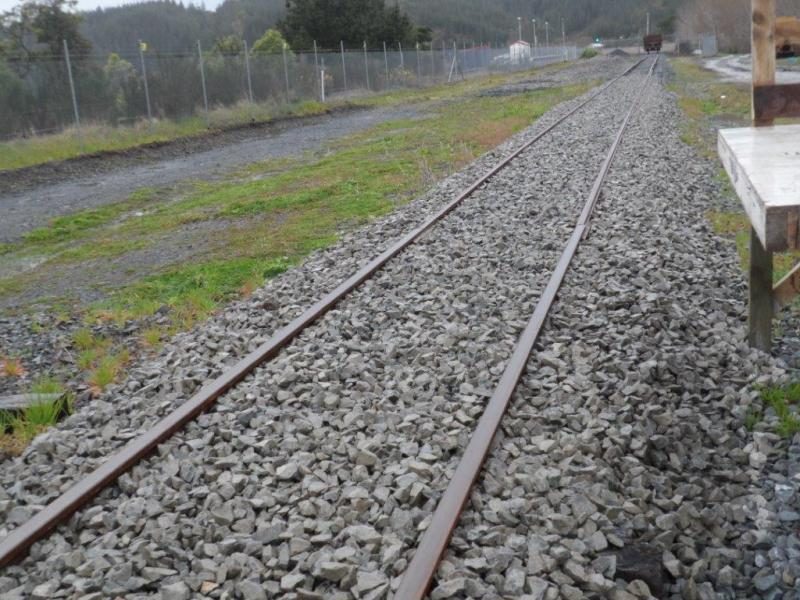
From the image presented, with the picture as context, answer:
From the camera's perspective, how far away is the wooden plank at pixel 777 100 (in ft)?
17.3

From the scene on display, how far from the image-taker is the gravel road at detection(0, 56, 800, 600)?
3.61 metres

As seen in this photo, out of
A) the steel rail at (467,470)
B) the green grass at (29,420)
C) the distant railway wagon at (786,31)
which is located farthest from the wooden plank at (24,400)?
the distant railway wagon at (786,31)

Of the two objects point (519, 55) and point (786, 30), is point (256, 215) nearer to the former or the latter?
point (786, 30)

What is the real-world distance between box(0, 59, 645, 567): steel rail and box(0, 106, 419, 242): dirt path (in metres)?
7.34

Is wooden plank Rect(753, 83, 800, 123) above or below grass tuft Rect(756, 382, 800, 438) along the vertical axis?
above

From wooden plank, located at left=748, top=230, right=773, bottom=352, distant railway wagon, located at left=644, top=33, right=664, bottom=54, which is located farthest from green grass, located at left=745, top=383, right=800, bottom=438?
distant railway wagon, located at left=644, top=33, right=664, bottom=54


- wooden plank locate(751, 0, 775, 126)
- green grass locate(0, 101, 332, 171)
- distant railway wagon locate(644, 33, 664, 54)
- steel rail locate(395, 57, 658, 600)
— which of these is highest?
distant railway wagon locate(644, 33, 664, 54)

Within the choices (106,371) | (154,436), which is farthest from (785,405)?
(106,371)

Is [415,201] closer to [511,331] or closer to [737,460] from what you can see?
[511,331]

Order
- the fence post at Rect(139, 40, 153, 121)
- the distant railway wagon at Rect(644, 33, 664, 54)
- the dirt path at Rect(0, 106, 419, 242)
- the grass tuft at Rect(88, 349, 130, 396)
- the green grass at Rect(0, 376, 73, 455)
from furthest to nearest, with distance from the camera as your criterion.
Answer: the distant railway wagon at Rect(644, 33, 664, 54)
the fence post at Rect(139, 40, 153, 121)
the dirt path at Rect(0, 106, 419, 242)
the grass tuft at Rect(88, 349, 130, 396)
the green grass at Rect(0, 376, 73, 455)

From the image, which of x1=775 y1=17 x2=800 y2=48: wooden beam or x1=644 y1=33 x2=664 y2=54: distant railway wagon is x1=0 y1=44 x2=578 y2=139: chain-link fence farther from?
x1=644 y1=33 x2=664 y2=54: distant railway wagon

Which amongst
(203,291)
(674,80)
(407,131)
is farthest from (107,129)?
(674,80)

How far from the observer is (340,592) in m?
3.46

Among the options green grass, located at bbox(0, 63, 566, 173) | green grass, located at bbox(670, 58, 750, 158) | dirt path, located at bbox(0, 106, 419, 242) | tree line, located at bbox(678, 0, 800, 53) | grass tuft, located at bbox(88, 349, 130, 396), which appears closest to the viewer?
grass tuft, located at bbox(88, 349, 130, 396)
